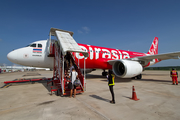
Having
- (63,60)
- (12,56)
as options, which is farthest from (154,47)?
(12,56)

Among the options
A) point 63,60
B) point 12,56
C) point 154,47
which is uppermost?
point 154,47

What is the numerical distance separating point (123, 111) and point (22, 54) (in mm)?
8459

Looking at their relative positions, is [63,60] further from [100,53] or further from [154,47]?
[154,47]

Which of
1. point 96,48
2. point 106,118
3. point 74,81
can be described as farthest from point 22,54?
point 106,118

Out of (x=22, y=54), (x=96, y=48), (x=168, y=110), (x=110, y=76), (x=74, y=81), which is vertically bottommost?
(x=168, y=110)

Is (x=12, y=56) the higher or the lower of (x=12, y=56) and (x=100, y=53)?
the lower

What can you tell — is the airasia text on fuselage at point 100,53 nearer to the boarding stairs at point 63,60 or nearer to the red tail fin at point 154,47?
the boarding stairs at point 63,60

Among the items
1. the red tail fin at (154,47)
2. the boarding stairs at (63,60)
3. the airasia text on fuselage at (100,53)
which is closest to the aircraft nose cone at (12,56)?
the boarding stairs at (63,60)

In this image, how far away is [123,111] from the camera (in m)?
3.31

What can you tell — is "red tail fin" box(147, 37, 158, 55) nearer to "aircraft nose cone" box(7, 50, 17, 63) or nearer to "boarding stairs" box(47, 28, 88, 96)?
"boarding stairs" box(47, 28, 88, 96)

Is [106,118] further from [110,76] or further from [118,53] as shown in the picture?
[118,53]

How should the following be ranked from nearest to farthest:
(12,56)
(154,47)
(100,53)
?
(12,56) → (100,53) → (154,47)

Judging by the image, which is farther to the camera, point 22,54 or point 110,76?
point 22,54

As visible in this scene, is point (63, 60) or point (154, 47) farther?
point (154, 47)
